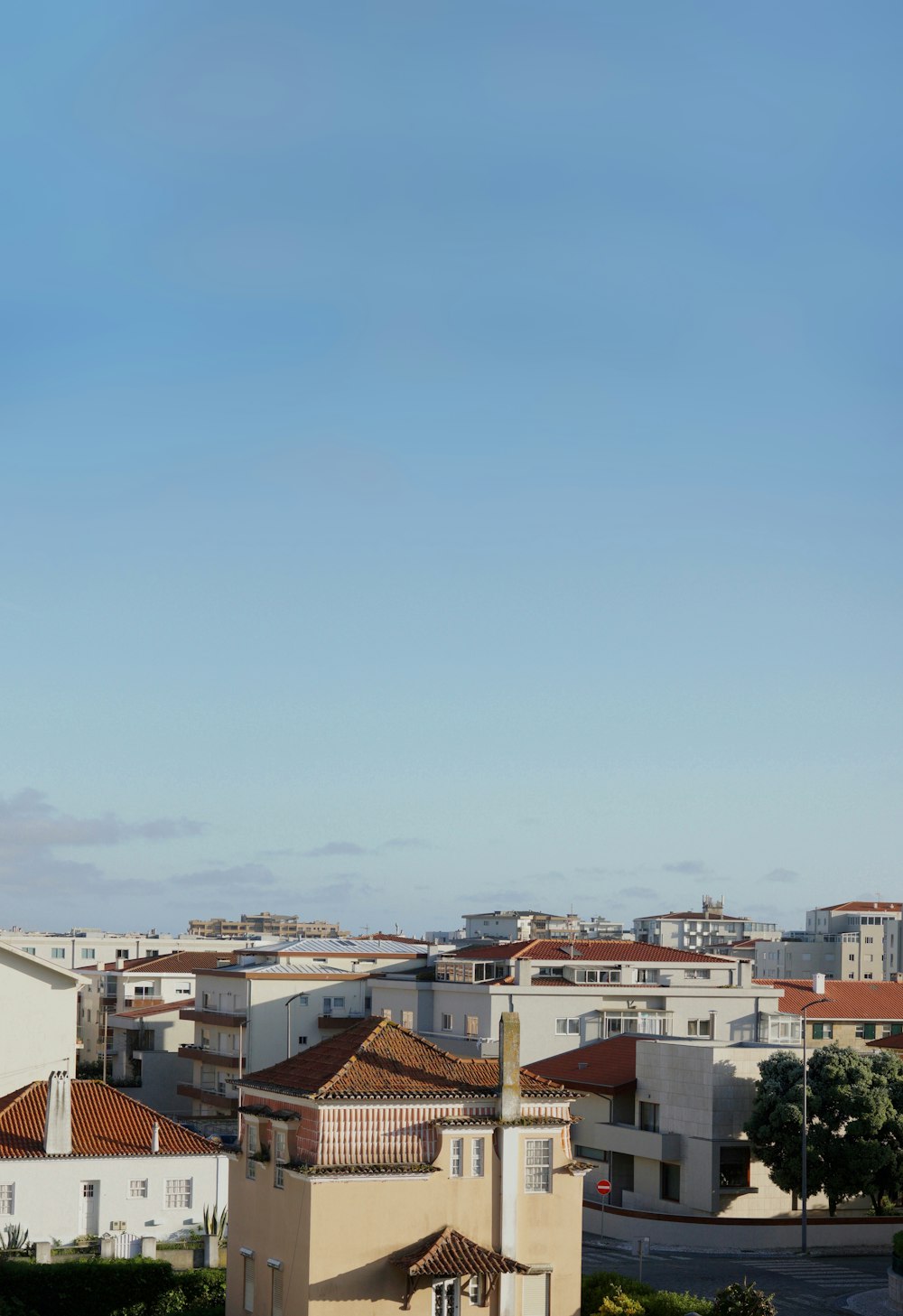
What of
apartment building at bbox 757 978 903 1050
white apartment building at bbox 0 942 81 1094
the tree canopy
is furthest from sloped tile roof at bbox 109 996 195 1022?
the tree canopy

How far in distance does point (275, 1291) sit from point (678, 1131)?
102ft

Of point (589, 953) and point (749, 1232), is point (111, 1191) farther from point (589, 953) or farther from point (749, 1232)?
point (589, 953)

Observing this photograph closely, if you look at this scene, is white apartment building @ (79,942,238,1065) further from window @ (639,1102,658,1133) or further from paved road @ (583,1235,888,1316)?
paved road @ (583,1235,888,1316)

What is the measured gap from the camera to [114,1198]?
180 feet

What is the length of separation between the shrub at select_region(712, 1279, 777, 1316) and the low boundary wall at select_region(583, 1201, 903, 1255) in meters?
20.0

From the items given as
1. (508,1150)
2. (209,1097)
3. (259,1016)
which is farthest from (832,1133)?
(209,1097)

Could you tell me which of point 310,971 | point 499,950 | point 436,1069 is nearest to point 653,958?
point 499,950

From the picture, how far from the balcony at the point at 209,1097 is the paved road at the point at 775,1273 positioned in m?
35.0

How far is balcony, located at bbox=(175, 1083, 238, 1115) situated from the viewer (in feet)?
306

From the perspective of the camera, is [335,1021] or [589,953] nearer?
[589,953]

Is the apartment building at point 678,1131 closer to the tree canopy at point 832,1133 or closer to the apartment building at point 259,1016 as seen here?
the tree canopy at point 832,1133

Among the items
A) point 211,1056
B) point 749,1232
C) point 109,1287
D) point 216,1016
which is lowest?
point 749,1232

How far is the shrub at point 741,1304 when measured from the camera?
42.0 meters

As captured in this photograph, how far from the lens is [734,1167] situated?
221 feet
